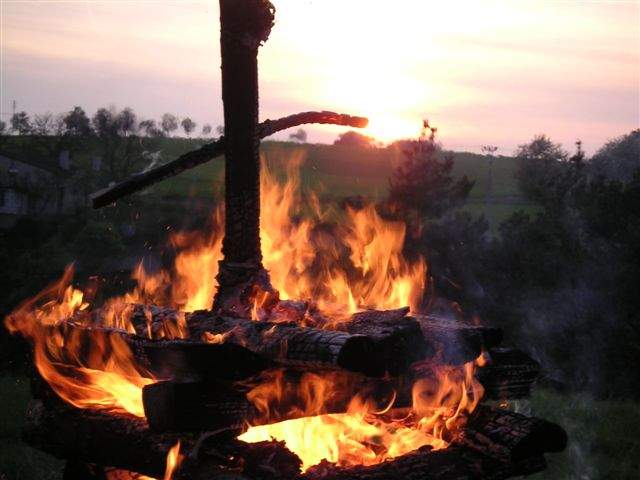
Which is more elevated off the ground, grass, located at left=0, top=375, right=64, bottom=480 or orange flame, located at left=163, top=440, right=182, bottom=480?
orange flame, located at left=163, top=440, right=182, bottom=480

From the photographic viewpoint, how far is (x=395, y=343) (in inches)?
202

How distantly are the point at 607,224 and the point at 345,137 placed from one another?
199ft

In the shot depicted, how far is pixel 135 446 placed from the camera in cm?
559

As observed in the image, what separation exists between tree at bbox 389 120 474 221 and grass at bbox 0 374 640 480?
29483 millimetres

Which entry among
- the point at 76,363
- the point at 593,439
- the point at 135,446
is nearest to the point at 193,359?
the point at 135,446

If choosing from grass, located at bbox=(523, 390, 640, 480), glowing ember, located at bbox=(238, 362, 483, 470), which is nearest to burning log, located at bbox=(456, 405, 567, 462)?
glowing ember, located at bbox=(238, 362, 483, 470)

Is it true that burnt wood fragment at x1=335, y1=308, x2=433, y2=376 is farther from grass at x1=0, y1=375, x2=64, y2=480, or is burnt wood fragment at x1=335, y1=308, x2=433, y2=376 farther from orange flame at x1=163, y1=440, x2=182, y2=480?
grass at x1=0, y1=375, x2=64, y2=480

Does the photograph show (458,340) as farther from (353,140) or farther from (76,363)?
(353,140)

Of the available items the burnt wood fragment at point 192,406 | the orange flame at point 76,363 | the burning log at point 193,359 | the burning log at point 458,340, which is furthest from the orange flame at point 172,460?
the burning log at point 458,340

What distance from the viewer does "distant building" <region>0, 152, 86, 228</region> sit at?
54.4 m

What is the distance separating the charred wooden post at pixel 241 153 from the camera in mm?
6715

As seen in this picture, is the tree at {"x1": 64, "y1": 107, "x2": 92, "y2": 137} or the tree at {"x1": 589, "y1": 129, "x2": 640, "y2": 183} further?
the tree at {"x1": 64, "y1": 107, "x2": 92, "y2": 137}

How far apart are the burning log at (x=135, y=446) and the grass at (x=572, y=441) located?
5.42 feet

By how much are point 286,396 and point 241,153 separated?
7.49ft
